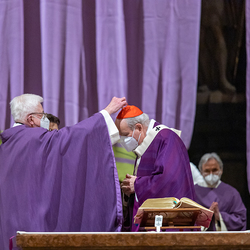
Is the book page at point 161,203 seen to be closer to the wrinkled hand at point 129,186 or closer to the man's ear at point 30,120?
the wrinkled hand at point 129,186

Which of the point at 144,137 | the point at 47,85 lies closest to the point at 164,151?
the point at 144,137

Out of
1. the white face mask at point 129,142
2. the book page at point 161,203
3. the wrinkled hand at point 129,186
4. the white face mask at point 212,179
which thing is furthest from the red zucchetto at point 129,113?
the white face mask at point 212,179

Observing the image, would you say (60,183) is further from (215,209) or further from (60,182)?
(215,209)

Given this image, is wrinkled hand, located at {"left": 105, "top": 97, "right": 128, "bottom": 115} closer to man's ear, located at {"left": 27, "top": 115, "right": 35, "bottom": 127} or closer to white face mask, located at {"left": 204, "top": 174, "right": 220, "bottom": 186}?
man's ear, located at {"left": 27, "top": 115, "right": 35, "bottom": 127}

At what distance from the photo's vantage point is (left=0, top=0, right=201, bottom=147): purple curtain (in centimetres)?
448

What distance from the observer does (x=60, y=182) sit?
309cm

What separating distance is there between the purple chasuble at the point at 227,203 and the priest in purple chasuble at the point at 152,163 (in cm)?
167

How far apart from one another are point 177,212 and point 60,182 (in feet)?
3.72

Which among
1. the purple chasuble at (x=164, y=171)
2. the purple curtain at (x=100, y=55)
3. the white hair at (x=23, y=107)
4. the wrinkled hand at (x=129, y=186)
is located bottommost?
the wrinkled hand at (x=129, y=186)

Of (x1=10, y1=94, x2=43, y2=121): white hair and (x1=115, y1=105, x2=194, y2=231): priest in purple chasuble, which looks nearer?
(x1=115, y1=105, x2=194, y2=231): priest in purple chasuble

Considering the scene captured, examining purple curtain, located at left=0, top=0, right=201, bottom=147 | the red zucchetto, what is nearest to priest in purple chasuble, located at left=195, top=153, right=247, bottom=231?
purple curtain, located at left=0, top=0, right=201, bottom=147

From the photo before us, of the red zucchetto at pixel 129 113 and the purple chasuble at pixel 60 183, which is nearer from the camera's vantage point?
the purple chasuble at pixel 60 183

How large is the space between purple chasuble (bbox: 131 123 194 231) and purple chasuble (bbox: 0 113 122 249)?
251mm

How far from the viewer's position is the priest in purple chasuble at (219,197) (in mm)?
4781
